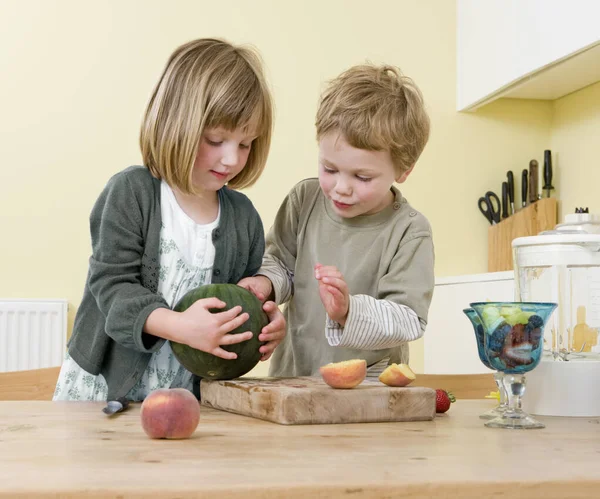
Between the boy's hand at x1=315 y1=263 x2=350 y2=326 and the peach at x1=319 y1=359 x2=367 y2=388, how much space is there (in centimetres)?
20

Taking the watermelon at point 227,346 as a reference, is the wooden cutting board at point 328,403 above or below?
below

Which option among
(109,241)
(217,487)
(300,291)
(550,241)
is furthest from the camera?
(300,291)

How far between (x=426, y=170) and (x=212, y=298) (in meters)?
2.69

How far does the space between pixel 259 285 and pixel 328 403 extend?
506mm

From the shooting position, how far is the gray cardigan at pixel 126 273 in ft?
4.41

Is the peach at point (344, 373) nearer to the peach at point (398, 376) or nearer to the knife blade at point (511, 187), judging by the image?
the peach at point (398, 376)

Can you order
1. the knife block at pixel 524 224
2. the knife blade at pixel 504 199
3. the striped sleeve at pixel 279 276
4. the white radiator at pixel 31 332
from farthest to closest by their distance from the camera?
1. the knife blade at pixel 504 199
2. the knife block at pixel 524 224
3. the white radiator at pixel 31 332
4. the striped sleeve at pixel 279 276

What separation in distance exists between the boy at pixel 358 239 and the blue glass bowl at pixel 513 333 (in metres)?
0.34

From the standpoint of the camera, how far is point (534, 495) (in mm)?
667

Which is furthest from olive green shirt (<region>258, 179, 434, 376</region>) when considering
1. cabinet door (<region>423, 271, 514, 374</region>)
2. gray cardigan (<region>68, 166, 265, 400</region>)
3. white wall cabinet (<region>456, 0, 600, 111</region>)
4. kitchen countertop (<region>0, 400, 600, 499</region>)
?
white wall cabinet (<region>456, 0, 600, 111</region>)

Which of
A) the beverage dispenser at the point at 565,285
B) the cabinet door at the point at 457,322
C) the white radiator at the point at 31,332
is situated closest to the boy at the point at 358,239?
the beverage dispenser at the point at 565,285

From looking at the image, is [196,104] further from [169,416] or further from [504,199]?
Answer: [504,199]

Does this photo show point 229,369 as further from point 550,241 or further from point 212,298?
point 550,241

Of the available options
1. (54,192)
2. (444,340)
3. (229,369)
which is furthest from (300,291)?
(54,192)
